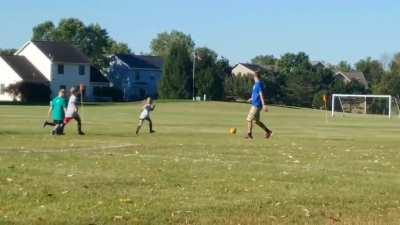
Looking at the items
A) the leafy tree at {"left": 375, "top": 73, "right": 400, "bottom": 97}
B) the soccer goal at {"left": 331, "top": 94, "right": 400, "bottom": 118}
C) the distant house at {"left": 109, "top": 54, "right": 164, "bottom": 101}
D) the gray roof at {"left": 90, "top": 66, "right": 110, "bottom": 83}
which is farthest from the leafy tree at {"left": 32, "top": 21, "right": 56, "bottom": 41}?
the soccer goal at {"left": 331, "top": 94, "right": 400, "bottom": 118}

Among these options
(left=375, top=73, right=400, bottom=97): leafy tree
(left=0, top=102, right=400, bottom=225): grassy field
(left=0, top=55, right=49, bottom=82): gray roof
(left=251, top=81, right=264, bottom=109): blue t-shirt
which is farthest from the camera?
(left=375, top=73, right=400, bottom=97): leafy tree

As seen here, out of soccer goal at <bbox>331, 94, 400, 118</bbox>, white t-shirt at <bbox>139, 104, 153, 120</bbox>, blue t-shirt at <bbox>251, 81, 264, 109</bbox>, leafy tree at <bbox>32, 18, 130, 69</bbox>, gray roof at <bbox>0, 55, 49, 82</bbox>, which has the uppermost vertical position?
leafy tree at <bbox>32, 18, 130, 69</bbox>

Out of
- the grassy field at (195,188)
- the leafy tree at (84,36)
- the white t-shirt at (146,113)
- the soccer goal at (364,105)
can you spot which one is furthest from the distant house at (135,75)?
the grassy field at (195,188)

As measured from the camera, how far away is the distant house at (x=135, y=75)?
143 meters

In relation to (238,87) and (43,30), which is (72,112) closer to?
(238,87)

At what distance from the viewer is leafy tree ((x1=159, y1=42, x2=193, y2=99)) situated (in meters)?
117

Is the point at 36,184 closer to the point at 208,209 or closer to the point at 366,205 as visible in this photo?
the point at 208,209

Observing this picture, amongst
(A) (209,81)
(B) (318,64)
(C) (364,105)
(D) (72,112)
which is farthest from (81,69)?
(D) (72,112)

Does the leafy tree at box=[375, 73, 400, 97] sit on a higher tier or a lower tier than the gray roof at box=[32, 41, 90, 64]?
lower

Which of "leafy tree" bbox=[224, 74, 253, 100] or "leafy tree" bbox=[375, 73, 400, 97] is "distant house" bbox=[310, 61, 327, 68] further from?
"leafy tree" bbox=[224, 74, 253, 100]

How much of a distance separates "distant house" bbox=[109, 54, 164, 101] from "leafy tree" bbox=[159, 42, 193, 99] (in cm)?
2281

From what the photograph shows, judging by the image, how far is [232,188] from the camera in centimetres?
1223

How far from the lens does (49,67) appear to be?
11644 cm

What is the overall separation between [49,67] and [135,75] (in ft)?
95.3
